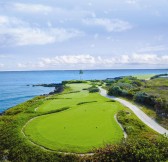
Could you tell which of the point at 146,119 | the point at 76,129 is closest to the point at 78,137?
the point at 76,129

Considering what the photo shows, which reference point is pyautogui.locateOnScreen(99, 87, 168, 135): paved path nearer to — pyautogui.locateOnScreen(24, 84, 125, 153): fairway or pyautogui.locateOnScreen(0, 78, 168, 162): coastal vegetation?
pyautogui.locateOnScreen(0, 78, 168, 162): coastal vegetation

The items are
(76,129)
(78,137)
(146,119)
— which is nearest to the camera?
(78,137)

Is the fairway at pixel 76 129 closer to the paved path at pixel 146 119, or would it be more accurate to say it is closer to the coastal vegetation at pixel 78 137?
the coastal vegetation at pixel 78 137

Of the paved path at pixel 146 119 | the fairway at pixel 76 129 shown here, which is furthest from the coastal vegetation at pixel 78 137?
the paved path at pixel 146 119

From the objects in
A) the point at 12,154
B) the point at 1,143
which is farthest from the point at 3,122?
the point at 12,154

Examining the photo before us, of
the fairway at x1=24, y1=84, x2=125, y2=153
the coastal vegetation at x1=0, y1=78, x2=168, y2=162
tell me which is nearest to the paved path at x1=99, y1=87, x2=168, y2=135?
the coastal vegetation at x1=0, y1=78, x2=168, y2=162

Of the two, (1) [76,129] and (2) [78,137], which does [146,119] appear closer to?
(1) [76,129]

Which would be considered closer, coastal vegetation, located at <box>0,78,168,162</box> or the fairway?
coastal vegetation, located at <box>0,78,168,162</box>
